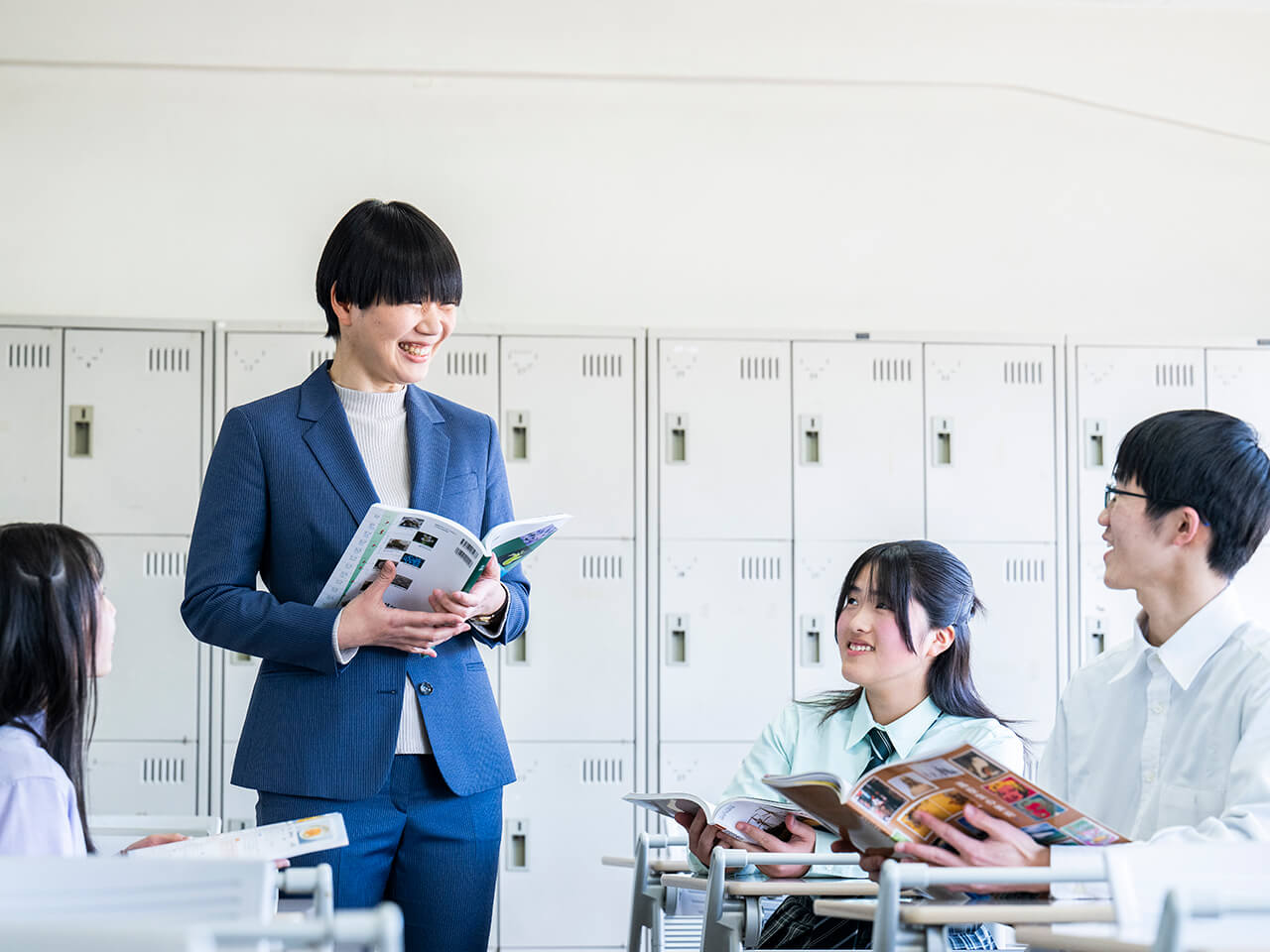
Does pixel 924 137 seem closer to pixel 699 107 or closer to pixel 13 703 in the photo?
pixel 699 107

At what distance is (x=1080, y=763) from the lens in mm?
1997

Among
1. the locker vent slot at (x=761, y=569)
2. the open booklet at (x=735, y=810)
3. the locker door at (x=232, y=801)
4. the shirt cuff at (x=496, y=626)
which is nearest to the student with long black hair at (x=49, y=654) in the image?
the shirt cuff at (x=496, y=626)

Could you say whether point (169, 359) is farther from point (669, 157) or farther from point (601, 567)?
point (669, 157)

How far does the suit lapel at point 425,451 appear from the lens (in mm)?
1971

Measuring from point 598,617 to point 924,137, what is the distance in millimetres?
2222

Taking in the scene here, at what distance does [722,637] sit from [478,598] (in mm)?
2322

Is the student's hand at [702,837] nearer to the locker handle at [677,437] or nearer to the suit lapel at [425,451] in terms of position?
the suit lapel at [425,451]

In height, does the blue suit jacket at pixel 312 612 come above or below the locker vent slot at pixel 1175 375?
below

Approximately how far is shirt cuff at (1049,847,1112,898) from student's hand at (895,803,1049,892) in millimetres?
19

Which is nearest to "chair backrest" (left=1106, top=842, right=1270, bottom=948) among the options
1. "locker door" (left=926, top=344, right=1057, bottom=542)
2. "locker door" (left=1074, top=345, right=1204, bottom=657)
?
"locker door" (left=926, top=344, right=1057, bottom=542)

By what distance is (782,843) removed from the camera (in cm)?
202

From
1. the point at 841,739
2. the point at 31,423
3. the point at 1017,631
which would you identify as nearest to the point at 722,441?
the point at 1017,631

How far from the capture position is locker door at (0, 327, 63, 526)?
396cm

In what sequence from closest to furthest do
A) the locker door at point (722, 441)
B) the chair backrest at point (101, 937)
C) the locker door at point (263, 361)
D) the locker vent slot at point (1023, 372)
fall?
the chair backrest at point (101, 937) → the locker door at point (263, 361) → the locker door at point (722, 441) → the locker vent slot at point (1023, 372)
